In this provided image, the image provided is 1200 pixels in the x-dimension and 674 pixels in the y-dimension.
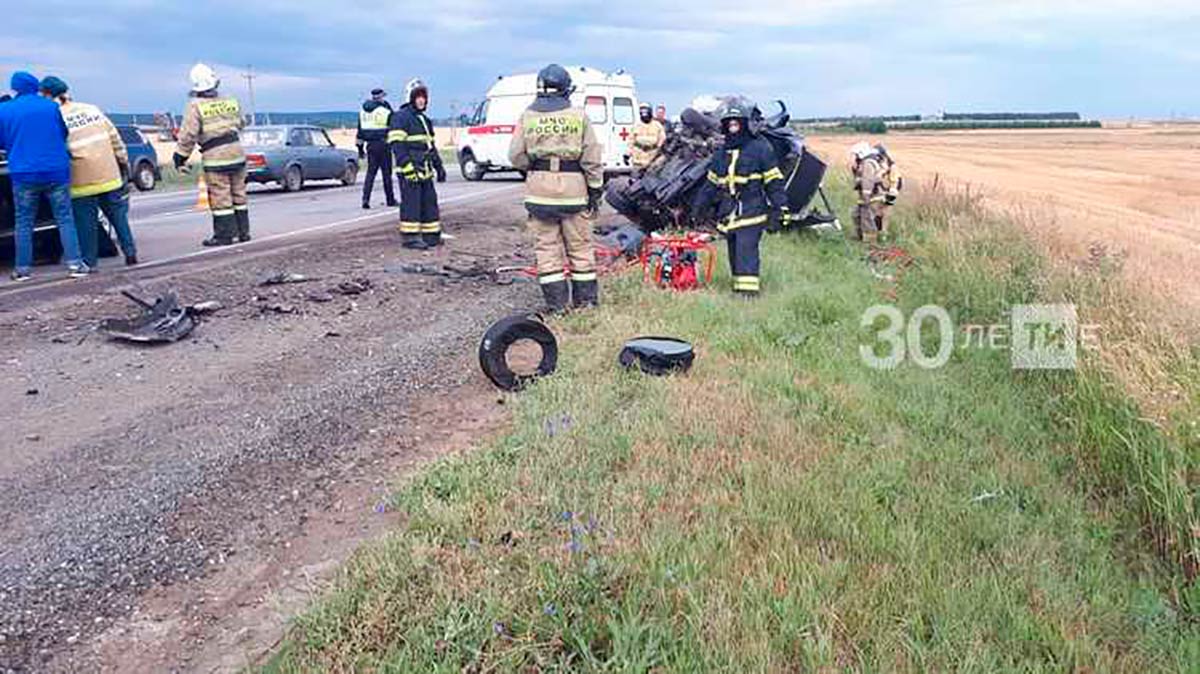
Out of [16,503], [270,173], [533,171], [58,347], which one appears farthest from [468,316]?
[270,173]

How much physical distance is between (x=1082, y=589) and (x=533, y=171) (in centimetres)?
462

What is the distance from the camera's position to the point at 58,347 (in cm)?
571

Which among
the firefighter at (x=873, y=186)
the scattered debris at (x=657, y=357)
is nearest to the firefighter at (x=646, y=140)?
the firefighter at (x=873, y=186)

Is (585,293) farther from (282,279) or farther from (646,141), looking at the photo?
(646,141)

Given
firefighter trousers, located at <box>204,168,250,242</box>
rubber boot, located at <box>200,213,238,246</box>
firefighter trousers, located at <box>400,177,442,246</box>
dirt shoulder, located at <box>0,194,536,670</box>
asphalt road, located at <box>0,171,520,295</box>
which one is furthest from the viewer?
rubber boot, located at <box>200,213,238,246</box>

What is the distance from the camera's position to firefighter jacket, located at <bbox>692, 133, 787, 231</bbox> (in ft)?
24.3

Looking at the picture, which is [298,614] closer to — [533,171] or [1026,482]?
[1026,482]

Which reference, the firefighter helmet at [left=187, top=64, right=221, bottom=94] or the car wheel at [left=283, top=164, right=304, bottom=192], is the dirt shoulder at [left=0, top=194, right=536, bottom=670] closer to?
the firefighter helmet at [left=187, top=64, right=221, bottom=94]

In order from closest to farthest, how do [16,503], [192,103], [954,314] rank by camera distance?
[16,503]
[954,314]
[192,103]

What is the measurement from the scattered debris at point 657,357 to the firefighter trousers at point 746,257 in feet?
7.61

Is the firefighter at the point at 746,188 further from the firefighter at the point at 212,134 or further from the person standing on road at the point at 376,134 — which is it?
the person standing on road at the point at 376,134

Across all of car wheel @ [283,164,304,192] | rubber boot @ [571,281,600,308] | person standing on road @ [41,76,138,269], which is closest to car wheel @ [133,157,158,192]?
car wheel @ [283,164,304,192]

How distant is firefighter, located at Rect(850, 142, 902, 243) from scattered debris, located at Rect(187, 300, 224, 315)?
25.7 ft

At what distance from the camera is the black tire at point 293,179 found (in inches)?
755
